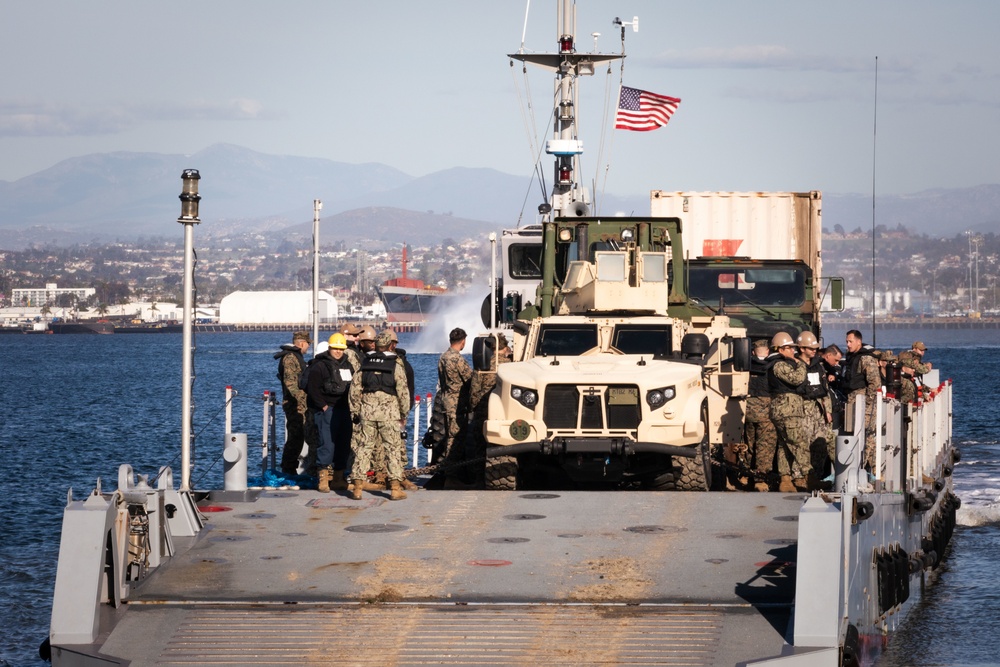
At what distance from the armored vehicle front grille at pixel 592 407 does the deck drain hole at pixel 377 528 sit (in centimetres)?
246

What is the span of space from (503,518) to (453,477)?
13.9 feet

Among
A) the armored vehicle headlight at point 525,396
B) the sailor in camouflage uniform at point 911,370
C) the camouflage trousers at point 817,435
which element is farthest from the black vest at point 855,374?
the armored vehicle headlight at point 525,396

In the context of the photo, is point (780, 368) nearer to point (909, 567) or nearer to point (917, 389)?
point (909, 567)

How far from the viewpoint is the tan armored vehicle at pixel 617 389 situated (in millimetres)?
14391

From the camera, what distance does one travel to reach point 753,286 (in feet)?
73.7

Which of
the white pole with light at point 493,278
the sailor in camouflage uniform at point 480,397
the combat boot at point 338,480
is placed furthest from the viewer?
the white pole with light at point 493,278

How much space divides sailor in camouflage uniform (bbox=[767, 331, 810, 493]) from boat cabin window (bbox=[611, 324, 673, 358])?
4.47 ft

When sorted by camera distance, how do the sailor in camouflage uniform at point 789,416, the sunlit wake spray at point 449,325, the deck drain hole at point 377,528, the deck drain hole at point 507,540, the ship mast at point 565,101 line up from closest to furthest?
the deck drain hole at point 507,540 < the deck drain hole at point 377,528 < the sailor in camouflage uniform at point 789,416 < the ship mast at point 565,101 < the sunlit wake spray at point 449,325

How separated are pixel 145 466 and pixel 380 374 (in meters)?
24.0

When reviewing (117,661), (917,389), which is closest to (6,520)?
(917,389)

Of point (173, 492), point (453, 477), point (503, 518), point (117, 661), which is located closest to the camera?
point (117, 661)

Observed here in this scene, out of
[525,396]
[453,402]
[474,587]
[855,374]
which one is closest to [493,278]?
[453,402]

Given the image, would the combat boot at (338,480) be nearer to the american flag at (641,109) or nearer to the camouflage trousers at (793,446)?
the camouflage trousers at (793,446)

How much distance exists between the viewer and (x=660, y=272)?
57.6ft
